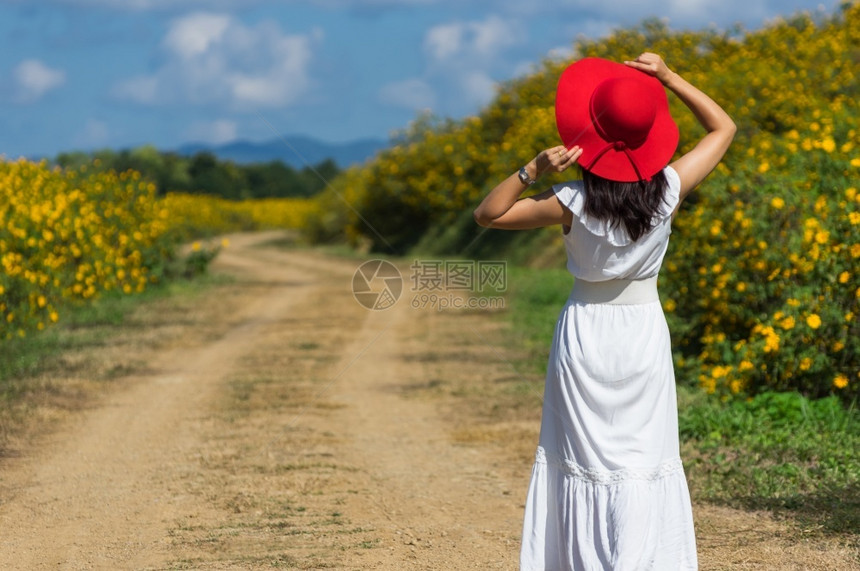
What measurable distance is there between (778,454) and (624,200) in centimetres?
289

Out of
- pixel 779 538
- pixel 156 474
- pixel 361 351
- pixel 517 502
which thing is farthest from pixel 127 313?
pixel 779 538

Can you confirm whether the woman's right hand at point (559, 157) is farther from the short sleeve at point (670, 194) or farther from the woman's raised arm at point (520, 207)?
the short sleeve at point (670, 194)

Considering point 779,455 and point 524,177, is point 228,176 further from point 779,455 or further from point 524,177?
point 524,177

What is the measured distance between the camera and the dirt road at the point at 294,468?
3.96 m

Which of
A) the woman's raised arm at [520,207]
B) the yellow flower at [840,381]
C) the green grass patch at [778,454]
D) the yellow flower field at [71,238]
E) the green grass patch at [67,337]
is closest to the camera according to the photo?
the woman's raised arm at [520,207]

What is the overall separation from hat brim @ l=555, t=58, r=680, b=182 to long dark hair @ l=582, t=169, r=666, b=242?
0.12ft

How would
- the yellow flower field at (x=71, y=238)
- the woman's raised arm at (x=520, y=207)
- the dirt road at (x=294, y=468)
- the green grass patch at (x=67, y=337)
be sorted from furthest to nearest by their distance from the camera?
the yellow flower field at (x=71, y=238) < the green grass patch at (x=67, y=337) < the dirt road at (x=294, y=468) < the woman's raised arm at (x=520, y=207)

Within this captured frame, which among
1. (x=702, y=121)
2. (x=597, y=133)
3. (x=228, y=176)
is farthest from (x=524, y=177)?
(x=228, y=176)

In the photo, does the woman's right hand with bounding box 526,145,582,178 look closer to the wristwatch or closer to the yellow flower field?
the wristwatch

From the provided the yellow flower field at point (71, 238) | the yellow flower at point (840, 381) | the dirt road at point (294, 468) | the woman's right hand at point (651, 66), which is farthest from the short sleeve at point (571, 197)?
the yellow flower field at point (71, 238)

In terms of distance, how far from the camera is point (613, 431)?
2.89 metres

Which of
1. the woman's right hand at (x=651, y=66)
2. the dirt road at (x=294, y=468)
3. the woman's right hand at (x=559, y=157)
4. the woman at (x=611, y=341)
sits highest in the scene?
the woman's right hand at (x=651, y=66)

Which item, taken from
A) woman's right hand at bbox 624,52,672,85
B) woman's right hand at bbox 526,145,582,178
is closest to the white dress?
woman's right hand at bbox 526,145,582,178

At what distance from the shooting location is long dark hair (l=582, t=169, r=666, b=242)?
9.08 feet
